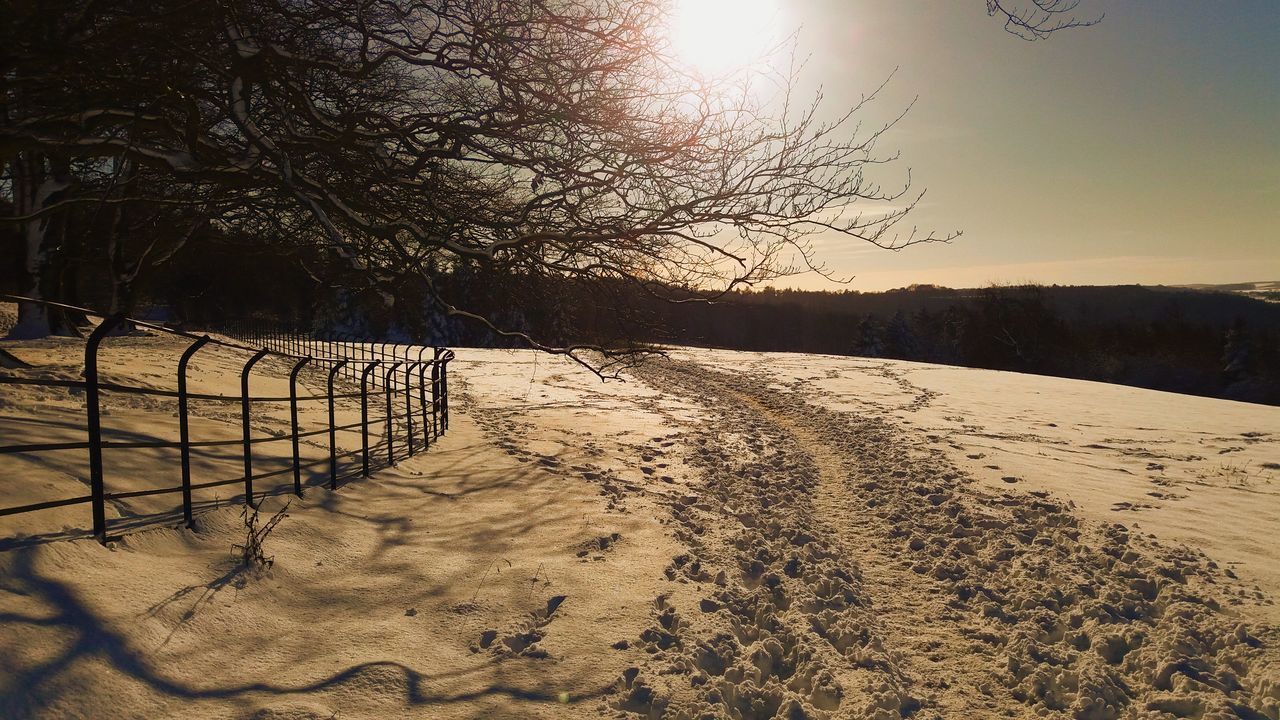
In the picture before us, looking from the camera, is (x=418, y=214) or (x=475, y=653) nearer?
(x=475, y=653)

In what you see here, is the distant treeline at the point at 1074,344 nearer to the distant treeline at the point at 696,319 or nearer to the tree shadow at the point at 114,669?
the distant treeline at the point at 696,319

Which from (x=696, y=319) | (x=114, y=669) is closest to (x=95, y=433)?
(x=114, y=669)

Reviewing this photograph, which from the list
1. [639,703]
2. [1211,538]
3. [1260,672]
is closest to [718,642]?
[639,703]

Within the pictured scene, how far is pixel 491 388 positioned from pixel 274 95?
48.1 feet

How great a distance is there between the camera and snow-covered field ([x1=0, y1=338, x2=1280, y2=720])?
3453 millimetres

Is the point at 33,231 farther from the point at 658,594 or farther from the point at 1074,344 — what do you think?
the point at 1074,344

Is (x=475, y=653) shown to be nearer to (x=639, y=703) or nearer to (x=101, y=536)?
(x=639, y=703)

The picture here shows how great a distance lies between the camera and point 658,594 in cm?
504

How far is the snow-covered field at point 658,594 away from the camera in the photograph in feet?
11.3

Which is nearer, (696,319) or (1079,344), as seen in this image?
(696,319)

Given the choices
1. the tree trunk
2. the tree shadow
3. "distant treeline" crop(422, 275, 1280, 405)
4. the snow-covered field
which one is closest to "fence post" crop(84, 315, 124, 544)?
the snow-covered field

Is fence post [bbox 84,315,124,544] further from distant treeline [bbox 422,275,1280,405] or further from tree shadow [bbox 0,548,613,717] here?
distant treeline [bbox 422,275,1280,405]

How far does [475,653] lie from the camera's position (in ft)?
13.0

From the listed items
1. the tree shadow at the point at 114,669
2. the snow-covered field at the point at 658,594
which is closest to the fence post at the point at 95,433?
the snow-covered field at the point at 658,594
